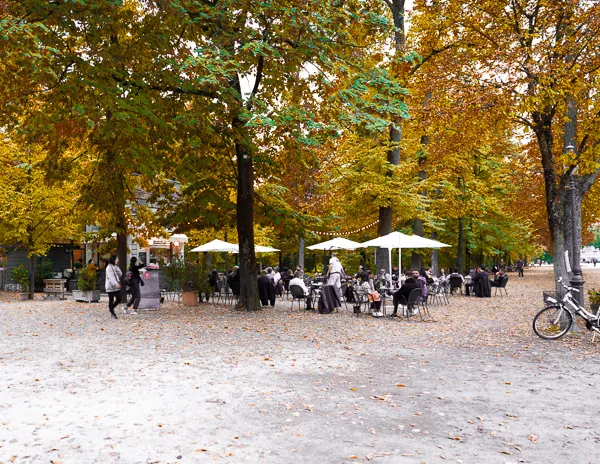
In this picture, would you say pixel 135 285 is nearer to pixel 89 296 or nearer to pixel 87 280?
pixel 89 296

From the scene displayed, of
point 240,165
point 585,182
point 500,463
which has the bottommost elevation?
point 500,463

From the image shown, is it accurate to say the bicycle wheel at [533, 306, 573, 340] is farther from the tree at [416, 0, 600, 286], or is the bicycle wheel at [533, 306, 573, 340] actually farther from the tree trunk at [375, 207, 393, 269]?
the tree trunk at [375, 207, 393, 269]

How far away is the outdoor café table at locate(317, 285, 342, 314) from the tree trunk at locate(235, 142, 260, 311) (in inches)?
75.6

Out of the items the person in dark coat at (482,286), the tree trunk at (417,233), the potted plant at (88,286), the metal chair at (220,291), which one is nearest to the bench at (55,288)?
the potted plant at (88,286)

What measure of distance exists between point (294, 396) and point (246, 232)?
997 centimetres

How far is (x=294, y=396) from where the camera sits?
6.72 m

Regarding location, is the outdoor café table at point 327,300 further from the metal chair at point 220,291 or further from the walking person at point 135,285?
the walking person at point 135,285

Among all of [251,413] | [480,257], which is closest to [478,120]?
[251,413]

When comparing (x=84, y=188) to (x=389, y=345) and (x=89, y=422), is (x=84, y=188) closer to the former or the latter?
(x=389, y=345)

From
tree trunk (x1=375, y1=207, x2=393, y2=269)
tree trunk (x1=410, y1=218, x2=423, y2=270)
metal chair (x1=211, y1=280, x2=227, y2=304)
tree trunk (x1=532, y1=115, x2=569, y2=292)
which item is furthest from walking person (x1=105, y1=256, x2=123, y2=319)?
tree trunk (x1=410, y1=218, x2=423, y2=270)

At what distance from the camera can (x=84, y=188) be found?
16656 millimetres

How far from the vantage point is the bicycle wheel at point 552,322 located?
11.2 metres

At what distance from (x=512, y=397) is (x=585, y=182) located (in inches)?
342

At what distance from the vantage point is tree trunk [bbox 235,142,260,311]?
53.8ft
